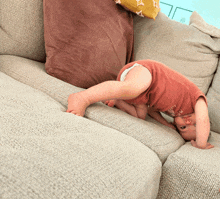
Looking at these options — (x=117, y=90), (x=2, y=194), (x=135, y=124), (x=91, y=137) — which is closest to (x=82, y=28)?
(x=117, y=90)

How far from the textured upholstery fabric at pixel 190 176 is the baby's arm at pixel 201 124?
111 millimetres

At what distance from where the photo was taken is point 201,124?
2.92 ft

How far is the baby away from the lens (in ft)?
2.75

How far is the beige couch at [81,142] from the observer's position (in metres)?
0.39

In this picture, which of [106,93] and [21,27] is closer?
[106,93]

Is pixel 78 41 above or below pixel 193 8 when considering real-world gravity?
below

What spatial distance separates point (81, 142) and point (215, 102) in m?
1.00

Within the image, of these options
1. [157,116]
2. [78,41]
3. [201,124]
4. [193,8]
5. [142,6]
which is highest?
[193,8]

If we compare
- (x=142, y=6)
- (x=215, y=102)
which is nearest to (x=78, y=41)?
(x=142, y=6)

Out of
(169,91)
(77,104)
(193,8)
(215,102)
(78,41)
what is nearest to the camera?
(77,104)

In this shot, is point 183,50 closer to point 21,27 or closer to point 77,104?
point 77,104

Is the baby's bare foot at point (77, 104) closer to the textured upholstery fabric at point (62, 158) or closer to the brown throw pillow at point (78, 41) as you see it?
the textured upholstery fabric at point (62, 158)

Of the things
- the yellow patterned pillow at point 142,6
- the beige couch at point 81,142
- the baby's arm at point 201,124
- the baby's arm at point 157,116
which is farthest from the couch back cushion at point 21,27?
the baby's arm at point 201,124

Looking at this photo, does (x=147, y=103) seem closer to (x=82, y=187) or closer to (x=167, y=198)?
(x=167, y=198)
